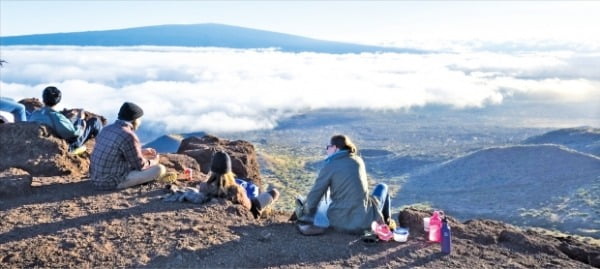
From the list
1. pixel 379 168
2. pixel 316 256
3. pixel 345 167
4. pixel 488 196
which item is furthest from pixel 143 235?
pixel 379 168

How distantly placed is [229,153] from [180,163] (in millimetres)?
2632

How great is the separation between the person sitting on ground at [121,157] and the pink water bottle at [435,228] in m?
6.06

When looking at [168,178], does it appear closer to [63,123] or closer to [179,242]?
[63,123]

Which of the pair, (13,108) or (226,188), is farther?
(13,108)

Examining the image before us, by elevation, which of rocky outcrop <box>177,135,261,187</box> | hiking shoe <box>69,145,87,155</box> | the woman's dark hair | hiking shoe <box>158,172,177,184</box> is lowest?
rocky outcrop <box>177,135,261,187</box>

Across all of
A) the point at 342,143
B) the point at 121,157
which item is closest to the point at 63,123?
the point at 121,157

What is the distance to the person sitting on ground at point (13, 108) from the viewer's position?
16.9 m

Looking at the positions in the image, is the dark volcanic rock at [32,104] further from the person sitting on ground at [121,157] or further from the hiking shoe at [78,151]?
the person sitting on ground at [121,157]

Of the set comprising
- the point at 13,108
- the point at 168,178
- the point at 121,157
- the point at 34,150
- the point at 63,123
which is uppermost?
the point at 13,108

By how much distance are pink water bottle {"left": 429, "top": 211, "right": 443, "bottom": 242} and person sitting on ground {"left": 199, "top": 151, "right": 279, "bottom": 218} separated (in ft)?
11.9

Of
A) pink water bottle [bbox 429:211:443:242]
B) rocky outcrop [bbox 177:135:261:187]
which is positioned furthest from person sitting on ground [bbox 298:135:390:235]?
rocky outcrop [bbox 177:135:261:187]

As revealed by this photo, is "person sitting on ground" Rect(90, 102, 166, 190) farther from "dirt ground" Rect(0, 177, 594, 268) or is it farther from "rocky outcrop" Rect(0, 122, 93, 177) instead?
"rocky outcrop" Rect(0, 122, 93, 177)

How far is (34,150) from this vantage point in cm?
1492

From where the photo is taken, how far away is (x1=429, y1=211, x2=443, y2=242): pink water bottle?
12.1 meters
